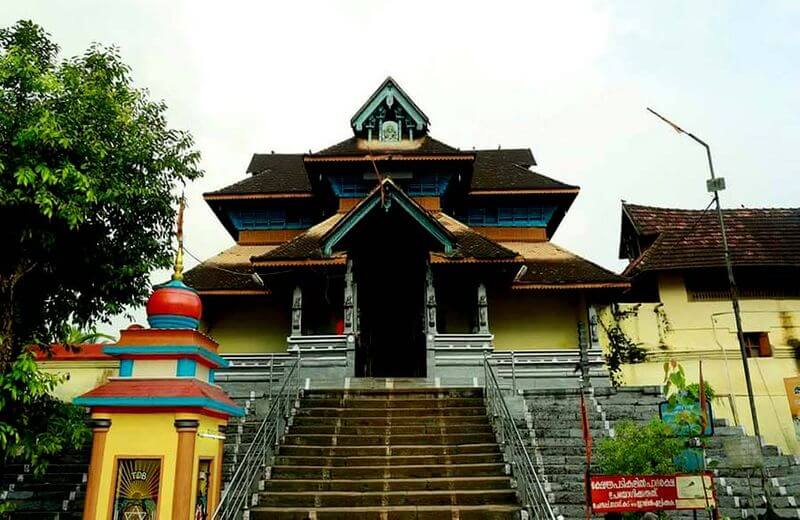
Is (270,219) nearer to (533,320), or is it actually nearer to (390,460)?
(533,320)

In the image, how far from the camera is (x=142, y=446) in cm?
642

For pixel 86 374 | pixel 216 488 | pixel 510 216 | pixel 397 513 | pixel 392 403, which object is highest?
pixel 510 216

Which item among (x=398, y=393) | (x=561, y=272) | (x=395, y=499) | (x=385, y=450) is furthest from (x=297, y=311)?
(x=395, y=499)

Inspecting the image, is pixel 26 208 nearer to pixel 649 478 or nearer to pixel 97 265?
pixel 97 265

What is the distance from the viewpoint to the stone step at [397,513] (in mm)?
7785

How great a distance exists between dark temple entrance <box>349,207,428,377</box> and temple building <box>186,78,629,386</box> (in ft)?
0.13

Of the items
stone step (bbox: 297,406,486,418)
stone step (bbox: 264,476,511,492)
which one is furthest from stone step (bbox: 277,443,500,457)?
stone step (bbox: 297,406,486,418)

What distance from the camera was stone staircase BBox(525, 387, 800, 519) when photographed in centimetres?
848

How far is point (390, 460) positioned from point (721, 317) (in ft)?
39.6

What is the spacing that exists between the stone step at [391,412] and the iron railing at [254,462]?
467 mm

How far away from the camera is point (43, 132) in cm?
701

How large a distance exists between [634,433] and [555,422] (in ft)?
9.52

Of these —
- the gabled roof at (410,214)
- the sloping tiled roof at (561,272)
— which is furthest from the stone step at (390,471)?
the sloping tiled roof at (561,272)

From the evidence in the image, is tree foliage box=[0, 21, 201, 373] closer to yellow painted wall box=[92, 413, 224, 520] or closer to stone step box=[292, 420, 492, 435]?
yellow painted wall box=[92, 413, 224, 520]
